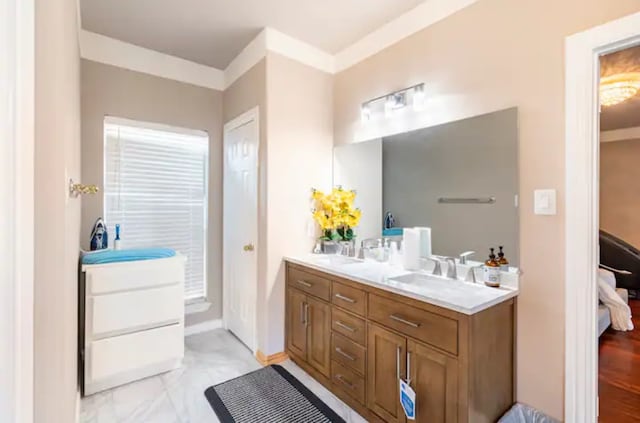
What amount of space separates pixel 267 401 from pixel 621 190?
597 cm

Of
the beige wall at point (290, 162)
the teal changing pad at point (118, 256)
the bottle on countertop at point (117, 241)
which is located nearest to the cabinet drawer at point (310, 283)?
the beige wall at point (290, 162)

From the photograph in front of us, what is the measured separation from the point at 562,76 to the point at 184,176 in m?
2.96

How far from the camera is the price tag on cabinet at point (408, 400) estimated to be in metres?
1.55

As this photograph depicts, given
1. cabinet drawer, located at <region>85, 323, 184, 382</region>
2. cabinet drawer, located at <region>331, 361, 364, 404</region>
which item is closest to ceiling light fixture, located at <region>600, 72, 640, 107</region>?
cabinet drawer, located at <region>331, 361, 364, 404</region>

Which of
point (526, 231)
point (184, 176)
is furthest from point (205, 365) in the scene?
point (526, 231)

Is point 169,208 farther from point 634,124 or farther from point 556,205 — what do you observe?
point 634,124

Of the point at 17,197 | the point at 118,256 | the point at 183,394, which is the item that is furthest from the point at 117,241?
the point at 17,197

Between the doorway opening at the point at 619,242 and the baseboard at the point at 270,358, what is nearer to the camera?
the doorway opening at the point at 619,242

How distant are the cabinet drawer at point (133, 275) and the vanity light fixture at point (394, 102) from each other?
189 cm

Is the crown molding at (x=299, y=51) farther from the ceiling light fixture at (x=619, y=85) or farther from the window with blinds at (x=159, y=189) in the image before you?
the ceiling light fixture at (x=619, y=85)

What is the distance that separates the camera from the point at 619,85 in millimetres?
2357

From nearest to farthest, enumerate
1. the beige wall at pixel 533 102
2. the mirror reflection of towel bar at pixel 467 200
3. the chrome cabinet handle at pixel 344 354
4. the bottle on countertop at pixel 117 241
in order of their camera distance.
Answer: the beige wall at pixel 533 102
the mirror reflection of towel bar at pixel 467 200
the chrome cabinet handle at pixel 344 354
the bottle on countertop at pixel 117 241

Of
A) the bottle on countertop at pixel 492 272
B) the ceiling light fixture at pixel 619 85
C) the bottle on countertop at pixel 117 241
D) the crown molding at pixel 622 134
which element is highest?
the crown molding at pixel 622 134

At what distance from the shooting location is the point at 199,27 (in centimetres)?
248
